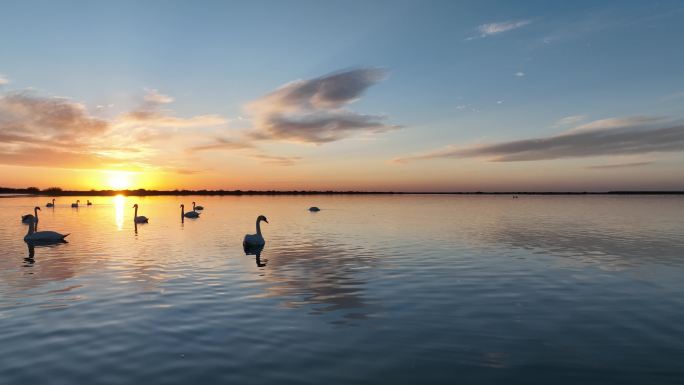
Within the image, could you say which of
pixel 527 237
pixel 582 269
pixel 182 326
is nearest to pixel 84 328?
pixel 182 326

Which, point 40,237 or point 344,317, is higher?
point 40,237

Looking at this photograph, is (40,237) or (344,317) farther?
(40,237)

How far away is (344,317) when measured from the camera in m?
14.1

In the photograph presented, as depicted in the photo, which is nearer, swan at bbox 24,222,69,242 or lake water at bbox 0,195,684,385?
lake water at bbox 0,195,684,385

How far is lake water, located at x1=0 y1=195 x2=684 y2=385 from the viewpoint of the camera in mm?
9828

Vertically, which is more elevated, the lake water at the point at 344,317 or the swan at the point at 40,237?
the swan at the point at 40,237

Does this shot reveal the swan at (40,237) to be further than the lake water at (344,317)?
Yes

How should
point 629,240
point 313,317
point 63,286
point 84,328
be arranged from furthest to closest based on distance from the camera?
point 629,240
point 63,286
point 313,317
point 84,328

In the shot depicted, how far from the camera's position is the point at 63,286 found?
1870 cm

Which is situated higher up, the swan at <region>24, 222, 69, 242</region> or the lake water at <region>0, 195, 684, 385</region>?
the swan at <region>24, 222, 69, 242</region>

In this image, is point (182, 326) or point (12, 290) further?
point (12, 290)

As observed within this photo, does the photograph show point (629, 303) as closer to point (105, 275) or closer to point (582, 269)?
point (582, 269)

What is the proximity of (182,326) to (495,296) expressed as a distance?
10.8 metres

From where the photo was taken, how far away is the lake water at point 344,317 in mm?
9828
